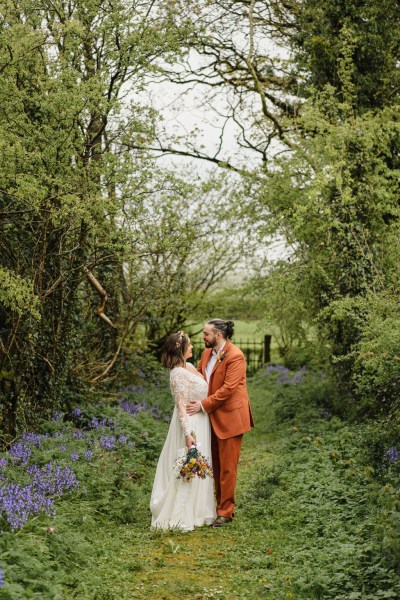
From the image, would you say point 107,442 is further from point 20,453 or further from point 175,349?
point 175,349

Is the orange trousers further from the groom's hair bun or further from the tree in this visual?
the tree

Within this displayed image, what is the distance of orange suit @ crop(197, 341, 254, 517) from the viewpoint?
7.41 m

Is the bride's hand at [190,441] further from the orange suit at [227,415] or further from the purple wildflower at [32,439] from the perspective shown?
the purple wildflower at [32,439]

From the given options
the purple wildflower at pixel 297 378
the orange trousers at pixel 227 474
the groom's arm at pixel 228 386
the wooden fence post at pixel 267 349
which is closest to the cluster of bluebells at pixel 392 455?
the orange trousers at pixel 227 474

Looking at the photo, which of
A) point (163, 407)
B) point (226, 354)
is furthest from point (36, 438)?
point (163, 407)

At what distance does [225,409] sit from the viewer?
7516 millimetres

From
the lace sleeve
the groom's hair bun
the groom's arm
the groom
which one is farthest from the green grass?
the groom's hair bun

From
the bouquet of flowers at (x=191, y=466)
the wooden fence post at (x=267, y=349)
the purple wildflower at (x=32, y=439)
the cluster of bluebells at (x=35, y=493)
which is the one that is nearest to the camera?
the cluster of bluebells at (x=35, y=493)

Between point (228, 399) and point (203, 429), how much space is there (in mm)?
374

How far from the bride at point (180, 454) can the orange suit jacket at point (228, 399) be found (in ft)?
0.40

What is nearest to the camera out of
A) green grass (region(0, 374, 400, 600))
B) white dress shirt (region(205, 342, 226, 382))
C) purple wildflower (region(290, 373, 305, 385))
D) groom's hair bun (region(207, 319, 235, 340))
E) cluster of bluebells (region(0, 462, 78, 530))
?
green grass (region(0, 374, 400, 600))

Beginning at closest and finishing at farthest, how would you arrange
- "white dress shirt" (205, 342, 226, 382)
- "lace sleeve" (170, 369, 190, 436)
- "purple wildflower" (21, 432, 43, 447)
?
"lace sleeve" (170, 369, 190, 436)
"white dress shirt" (205, 342, 226, 382)
"purple wildflower" (21, 432, 43, 447)

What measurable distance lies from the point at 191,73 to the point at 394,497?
1230cm

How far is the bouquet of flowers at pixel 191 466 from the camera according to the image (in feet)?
23.2
